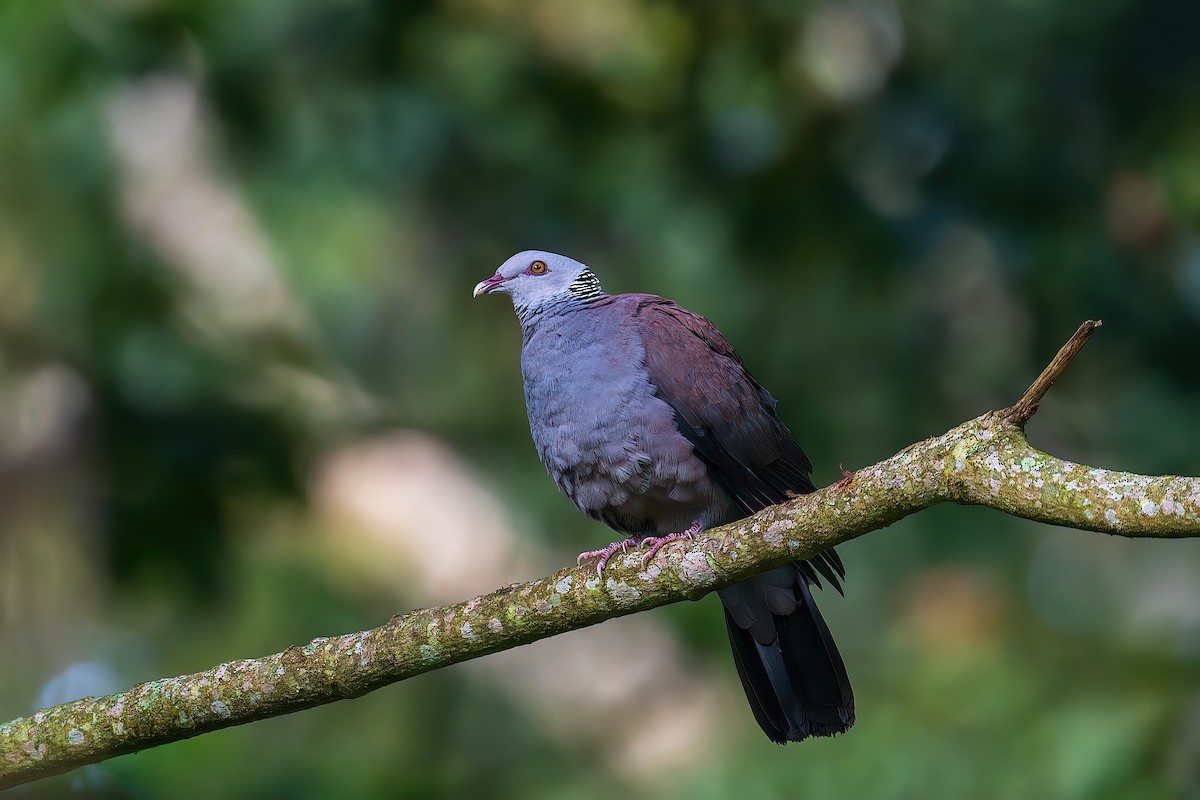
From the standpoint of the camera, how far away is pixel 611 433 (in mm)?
3654

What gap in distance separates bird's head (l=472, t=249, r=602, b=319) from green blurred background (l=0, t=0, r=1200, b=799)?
4.44 feet

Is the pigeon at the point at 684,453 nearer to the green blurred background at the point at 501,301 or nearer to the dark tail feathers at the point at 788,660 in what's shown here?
the dark tail feathers at the point at 788,660

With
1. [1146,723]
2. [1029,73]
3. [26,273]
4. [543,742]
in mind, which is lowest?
[1146,723]

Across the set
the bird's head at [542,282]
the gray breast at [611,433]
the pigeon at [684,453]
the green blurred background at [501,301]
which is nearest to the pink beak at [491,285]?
the bird's head at [542,282]

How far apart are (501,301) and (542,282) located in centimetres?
184

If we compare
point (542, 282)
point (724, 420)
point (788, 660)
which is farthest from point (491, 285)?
point (788, 660)

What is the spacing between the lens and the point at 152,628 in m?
6.08

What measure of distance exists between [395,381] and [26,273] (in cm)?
175

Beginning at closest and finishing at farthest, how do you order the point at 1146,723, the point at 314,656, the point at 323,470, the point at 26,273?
1. the point at 314,656
2. the point at 1146,723
3. the point at 26,273
4. the point at 323,470

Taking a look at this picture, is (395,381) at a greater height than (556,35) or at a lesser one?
lesser

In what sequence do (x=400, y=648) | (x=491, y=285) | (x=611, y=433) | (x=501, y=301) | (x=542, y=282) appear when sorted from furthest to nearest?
(x=501, y=301) < (x=491, y=285) < (x=542, y=282) < (x=611, y=433) < (x=400, y=648)

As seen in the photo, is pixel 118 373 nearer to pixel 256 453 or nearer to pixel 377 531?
pixel 256 453

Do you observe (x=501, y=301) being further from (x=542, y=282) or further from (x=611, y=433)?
(x=611, y=433)

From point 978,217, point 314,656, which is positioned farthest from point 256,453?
point 978,217
